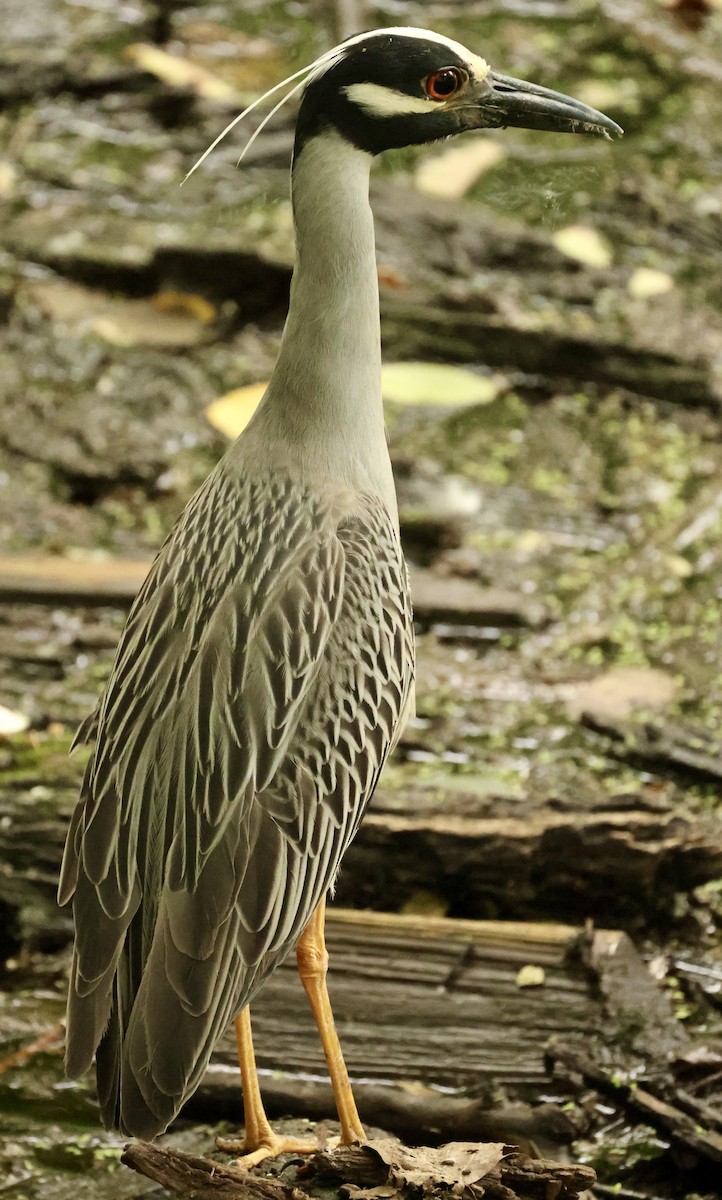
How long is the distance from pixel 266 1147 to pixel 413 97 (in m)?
2.47

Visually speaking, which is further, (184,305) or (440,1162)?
(184,305)

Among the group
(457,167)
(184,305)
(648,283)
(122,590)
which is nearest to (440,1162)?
(122,590)

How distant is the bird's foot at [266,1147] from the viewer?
346 centimetres

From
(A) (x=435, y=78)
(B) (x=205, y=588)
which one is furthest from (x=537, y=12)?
(B) (x=205, y=588)

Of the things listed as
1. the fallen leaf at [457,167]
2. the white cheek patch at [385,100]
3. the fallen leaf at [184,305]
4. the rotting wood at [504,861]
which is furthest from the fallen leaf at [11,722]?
the fallen leaf at [457,167]

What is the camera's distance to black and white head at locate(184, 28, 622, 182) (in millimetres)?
3496

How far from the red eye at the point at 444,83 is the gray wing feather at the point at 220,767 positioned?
99 centimetres

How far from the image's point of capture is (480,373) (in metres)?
6.62

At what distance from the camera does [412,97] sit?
3.57 meters

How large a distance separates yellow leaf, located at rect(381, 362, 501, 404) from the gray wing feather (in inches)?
107

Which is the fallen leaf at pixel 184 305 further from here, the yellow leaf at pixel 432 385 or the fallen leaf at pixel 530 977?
the fallen leaf at pixel 530 977

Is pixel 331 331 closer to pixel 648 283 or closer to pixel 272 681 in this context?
pixel 272 681

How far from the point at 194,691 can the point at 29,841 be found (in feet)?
3.75

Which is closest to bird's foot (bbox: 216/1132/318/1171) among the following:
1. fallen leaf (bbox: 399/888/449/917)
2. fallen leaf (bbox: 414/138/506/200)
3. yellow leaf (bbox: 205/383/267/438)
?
fallen leaf (bbox: 399/888/449/917)
